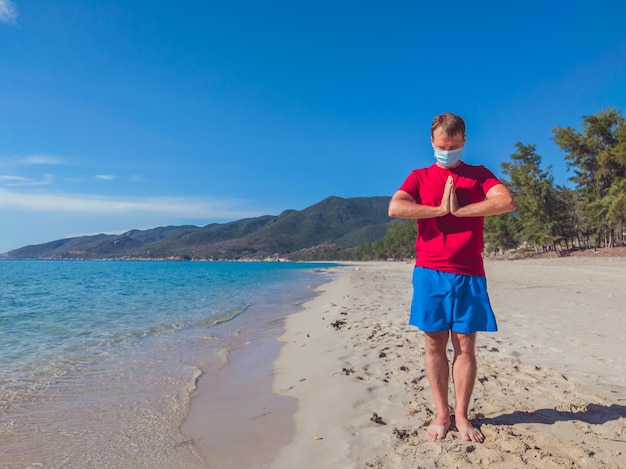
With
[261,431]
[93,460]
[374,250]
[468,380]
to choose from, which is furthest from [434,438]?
[374,250]

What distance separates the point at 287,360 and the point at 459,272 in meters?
3.99

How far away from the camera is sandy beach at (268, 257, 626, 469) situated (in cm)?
260

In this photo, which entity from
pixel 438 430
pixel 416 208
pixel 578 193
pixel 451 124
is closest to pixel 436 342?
pixel 438 430

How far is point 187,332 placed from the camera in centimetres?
933

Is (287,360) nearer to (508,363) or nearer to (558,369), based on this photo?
(508,363)

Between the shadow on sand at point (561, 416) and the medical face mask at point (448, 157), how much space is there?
1960mm

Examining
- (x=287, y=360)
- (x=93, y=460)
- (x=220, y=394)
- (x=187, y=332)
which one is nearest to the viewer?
(x=93, y=460)

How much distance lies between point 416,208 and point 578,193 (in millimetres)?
49958

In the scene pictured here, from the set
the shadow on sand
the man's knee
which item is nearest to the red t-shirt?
the man's knee

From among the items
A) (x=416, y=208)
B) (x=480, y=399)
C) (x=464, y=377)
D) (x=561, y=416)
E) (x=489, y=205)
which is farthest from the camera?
(x=480, y=399)

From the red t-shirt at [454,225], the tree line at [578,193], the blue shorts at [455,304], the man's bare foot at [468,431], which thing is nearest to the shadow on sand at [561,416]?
the man's bare foot at [468,431]

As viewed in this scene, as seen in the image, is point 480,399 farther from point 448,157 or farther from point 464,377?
point 448,157

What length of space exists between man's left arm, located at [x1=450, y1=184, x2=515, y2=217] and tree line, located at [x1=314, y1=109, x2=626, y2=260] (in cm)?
Result: 3796

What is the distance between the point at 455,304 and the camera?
2.77 meters
